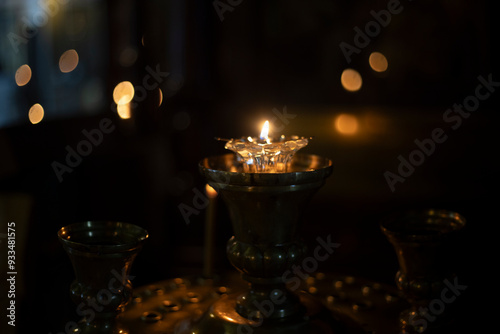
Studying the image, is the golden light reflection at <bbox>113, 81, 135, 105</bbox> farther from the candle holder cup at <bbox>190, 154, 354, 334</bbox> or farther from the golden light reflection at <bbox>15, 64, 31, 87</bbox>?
the candle holder cup at <bbox>190, 154, 354, 334</bbox>

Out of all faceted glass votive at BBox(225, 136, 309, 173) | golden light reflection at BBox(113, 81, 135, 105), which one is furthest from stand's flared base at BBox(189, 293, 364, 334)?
golden light reflection at BBox(113, 81, 135, 105)

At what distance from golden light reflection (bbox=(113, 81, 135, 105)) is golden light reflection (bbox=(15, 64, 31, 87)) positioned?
56 cm

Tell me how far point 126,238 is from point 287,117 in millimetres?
2638

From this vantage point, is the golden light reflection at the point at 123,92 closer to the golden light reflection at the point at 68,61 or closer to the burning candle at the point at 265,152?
the golden light reflection at the point at 68,61

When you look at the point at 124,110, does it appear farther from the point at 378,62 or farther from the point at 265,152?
the point at 265,152

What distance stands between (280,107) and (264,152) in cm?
264

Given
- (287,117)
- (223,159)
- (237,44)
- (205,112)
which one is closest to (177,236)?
(205,112)

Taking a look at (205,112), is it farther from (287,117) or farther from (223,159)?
(223,159)

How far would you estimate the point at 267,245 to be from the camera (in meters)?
0.89

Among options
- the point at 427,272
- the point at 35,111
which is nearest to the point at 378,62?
the point at 35,111

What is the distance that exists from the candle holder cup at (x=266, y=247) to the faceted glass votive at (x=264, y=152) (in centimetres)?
5

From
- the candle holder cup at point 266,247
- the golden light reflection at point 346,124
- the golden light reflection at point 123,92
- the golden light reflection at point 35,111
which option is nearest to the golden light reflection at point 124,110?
the golden light reflection at point 123,92

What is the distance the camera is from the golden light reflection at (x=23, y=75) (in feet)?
11.4

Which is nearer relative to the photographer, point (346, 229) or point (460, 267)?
point (460, 267)
